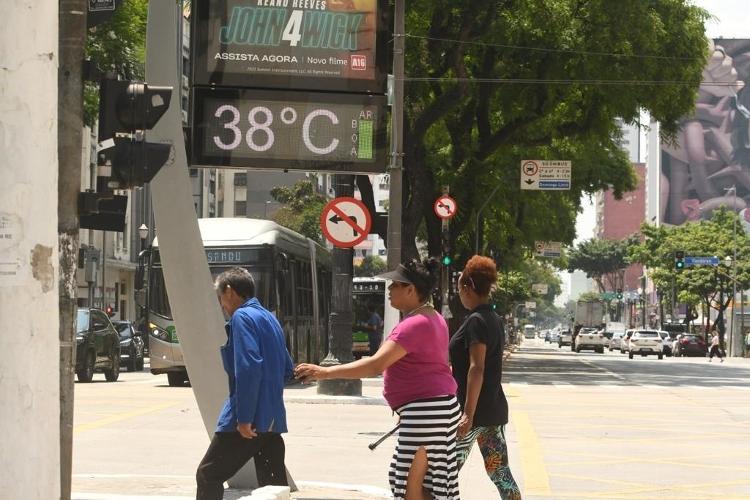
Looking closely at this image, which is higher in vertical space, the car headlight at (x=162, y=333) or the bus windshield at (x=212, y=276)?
the bus windshield at (x=212, y=276)

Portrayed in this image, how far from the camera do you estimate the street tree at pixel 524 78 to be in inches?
1325

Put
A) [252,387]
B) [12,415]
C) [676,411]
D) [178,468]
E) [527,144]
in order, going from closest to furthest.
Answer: [12,415], [252,387], [178,468], [676,411], [527,144]

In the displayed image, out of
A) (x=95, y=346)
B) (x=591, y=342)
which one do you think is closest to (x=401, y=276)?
(x=95, y=346)

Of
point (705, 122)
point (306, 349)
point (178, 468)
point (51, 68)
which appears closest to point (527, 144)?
point (306, 349)

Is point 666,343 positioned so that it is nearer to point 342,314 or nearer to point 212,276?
point 212,276

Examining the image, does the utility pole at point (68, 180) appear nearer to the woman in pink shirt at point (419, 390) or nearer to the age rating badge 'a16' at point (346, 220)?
the woman in pink shirt at point (419, 390)

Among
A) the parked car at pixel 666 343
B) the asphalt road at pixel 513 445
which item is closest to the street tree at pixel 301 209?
the parked car at pixel 666 343

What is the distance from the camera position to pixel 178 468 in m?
12.7

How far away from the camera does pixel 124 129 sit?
8336mm

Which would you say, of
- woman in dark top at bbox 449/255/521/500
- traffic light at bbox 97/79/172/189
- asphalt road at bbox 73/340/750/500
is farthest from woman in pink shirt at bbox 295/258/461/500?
asphalt road at bbox 73/340/750/500

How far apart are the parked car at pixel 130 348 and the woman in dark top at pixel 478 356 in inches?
1269

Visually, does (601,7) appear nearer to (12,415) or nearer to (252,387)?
(252,387)

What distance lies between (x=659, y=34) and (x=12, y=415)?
30655mm

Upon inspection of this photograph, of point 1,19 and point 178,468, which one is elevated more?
point 1,19
